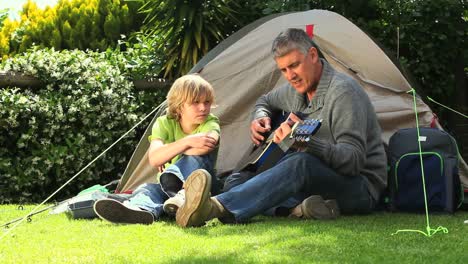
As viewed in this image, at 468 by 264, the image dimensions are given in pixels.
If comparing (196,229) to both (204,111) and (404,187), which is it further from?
(404,187)

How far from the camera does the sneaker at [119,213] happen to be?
3.62 m

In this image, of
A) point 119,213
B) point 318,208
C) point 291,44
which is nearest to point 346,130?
point 318,208

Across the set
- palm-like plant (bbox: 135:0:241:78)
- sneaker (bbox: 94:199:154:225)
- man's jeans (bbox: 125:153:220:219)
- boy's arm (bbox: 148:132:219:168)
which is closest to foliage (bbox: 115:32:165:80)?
palm-like plant (bbox: 135:0:241:78)

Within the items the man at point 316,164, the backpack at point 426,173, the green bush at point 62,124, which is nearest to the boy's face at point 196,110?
the man at point 316,164

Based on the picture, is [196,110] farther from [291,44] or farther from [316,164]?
[316,164]

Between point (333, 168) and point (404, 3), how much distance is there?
3366 millimetres

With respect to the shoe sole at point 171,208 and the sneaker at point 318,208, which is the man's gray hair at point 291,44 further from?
the shoe sole at point 171,208

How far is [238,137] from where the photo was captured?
4949 mm

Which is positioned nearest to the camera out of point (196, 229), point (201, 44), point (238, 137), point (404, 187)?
point (196, 229)

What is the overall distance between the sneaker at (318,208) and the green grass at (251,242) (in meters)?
0.06

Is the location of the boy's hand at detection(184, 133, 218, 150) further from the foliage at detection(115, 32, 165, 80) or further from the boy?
the foliage at detection(115, 32, 165, 80)

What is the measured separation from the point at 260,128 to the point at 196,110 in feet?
1.23

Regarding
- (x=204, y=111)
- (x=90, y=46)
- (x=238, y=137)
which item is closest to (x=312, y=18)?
(x=238, y=137)

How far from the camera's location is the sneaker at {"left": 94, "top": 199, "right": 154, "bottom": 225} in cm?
362
